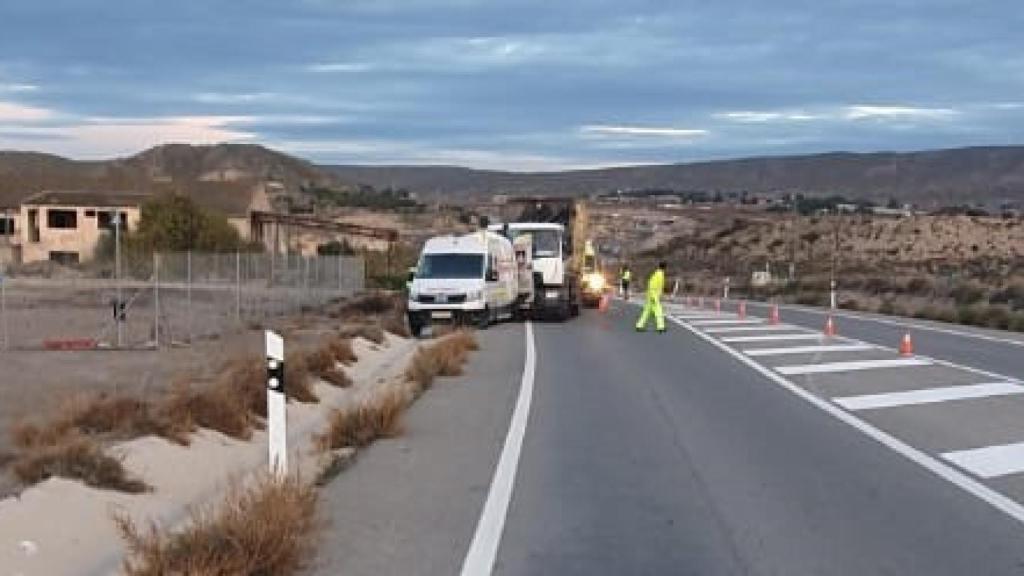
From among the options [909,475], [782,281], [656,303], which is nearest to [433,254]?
[656,303]

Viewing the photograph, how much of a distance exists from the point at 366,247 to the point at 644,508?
10704cm

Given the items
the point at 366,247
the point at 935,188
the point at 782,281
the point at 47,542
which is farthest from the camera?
the point at 935,188

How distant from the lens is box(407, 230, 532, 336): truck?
38156mm

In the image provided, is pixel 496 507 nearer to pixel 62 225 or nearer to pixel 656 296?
pixel 656 296

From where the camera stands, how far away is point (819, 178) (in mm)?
176625

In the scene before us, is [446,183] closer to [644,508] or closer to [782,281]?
[782,281]

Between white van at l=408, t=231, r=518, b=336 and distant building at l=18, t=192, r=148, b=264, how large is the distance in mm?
61638

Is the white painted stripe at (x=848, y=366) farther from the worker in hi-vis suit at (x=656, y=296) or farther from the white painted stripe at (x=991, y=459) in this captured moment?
the worker in hi-vis suit at (x=656, y=296)

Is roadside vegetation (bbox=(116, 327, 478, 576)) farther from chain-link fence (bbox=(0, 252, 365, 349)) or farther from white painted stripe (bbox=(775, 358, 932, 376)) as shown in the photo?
chain-link fence (bbox=(0, 252, 365, 349))

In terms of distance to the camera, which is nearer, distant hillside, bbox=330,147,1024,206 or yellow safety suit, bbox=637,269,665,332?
yellow safety suit, bbox=637,269,665,332

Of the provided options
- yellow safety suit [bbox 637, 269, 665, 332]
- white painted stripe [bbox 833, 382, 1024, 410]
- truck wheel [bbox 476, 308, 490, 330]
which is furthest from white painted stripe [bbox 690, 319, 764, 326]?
white painted stripe [bbox 833, 382, 1024, 410]

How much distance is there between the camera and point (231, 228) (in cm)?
9306

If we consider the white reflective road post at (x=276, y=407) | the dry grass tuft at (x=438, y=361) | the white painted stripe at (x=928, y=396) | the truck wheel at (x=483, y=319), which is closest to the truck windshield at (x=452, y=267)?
the truck wheel at (x=483, y=319)

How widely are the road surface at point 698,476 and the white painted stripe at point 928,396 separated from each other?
0.17 ft
